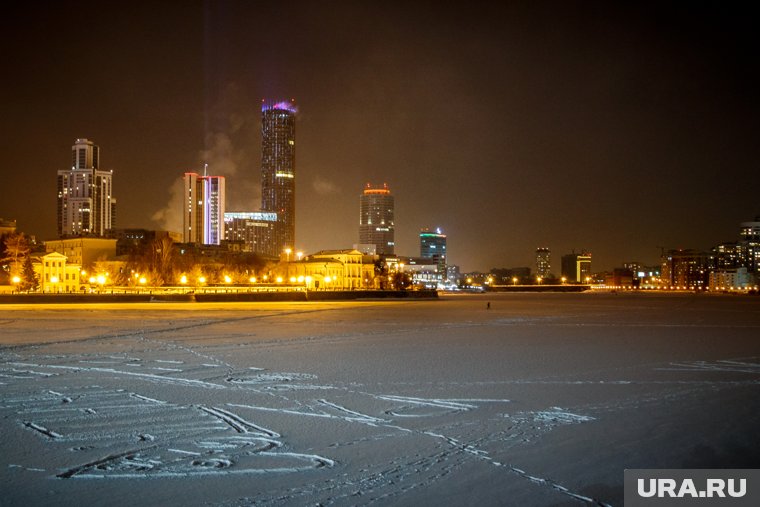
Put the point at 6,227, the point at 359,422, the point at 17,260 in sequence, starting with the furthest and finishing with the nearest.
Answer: the point at 6,227 < the point at 17,260 < the point at 359,422

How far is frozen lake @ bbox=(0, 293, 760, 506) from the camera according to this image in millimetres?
7117

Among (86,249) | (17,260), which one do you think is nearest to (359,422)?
(17,260)

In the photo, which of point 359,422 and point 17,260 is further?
point 17,260

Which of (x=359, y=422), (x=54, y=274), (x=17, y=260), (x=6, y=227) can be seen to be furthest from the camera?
(x=6, y=227)

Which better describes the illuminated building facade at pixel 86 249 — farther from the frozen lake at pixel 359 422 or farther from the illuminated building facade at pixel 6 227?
the frozen lake at pixel 359 422

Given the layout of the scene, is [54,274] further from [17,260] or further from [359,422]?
[359,422]

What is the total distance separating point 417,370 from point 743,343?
14.1 m

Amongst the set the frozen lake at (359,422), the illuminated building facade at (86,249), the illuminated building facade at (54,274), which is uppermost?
the illuminated building facade at (86,249)

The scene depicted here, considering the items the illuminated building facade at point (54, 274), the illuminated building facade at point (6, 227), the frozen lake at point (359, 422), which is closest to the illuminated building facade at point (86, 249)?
the illuminated building facade at point (6, 227)

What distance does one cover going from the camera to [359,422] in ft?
32.2

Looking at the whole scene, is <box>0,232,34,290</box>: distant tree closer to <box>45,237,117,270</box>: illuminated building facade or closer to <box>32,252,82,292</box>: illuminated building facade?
<box>32,252,82,292</box>: illuminated building facade

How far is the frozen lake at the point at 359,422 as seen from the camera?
7.12m

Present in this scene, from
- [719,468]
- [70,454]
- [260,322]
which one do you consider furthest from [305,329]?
[719,468]

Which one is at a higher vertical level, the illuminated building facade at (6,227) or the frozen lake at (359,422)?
the illuminated building facade at (6,227)
